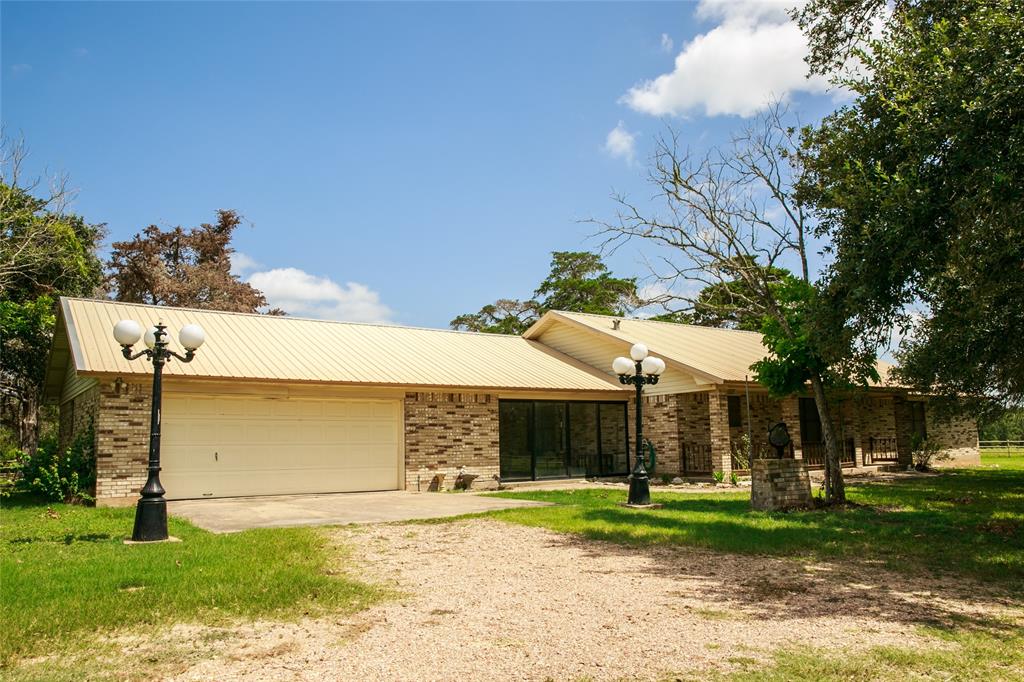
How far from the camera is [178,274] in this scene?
1289 inches

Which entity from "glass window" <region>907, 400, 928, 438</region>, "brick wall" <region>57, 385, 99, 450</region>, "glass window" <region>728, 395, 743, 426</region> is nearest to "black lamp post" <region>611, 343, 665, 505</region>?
"glass window" <region>728, 395, 743, 426</region>

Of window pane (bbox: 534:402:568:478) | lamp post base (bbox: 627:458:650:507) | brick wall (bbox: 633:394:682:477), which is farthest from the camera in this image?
brick wall (bbox: 633:394:682:477)

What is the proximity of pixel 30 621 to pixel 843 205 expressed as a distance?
9402mm

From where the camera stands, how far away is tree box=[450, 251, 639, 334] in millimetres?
42219

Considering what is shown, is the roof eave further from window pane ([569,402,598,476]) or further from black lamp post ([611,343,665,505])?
black lamp post ([611,343,665,505])

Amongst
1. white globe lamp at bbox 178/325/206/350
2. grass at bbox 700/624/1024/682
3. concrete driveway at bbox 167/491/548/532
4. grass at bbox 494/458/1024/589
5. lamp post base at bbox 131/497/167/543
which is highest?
white globe lamp at bbox 178/325/206/350

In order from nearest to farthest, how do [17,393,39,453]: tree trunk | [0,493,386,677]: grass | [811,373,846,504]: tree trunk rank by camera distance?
[0,493,386,677]: grass, [811,373,846,504]: tree trunk, [17,393,39,453]: tree trunk

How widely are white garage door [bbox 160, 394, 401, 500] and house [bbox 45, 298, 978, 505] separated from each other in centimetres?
3

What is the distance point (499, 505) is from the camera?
13906mm

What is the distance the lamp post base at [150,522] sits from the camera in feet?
30.3

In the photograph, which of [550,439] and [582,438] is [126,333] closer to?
[550,439]

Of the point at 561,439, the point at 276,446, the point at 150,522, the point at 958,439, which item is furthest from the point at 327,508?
the point at 958,439

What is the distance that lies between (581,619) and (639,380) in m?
8.06

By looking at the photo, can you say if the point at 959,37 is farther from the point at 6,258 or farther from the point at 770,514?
the point at 6,258
